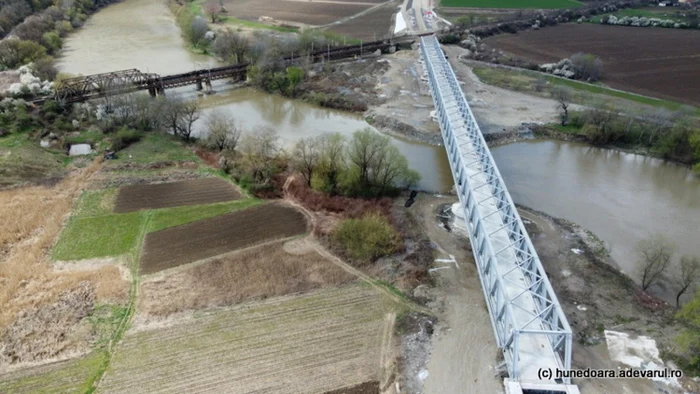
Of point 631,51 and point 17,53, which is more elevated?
point 17,53

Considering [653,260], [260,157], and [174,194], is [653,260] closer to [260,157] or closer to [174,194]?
[260,157]

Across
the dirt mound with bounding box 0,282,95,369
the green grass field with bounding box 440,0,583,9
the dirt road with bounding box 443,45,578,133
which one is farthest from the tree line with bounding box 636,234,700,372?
the green grass field with bounding box 440,0,583,9

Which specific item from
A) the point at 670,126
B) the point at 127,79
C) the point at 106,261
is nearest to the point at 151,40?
the point at 127,79

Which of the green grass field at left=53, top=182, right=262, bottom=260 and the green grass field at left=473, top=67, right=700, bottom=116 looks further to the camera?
the green grass field at left=473, top=67, right=700, bottom=116

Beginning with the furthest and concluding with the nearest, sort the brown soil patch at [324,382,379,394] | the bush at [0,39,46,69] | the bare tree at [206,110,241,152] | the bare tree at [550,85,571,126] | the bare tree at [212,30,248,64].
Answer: the bare tree at [212,30,248,64]
the bush at [0,39,46,69]
the bare tree at [550,85,571,126]
the bare tree at [206,110,241,152]
the brown soil patch at [324,382,379,394]

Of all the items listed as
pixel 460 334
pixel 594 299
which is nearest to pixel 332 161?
pixel 460 334

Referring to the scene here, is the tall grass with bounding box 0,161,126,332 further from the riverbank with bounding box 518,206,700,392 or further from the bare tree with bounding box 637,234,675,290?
the bare tree with bounding box 637,234,675,290

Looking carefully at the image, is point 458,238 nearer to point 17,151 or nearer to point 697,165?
point 697,165
